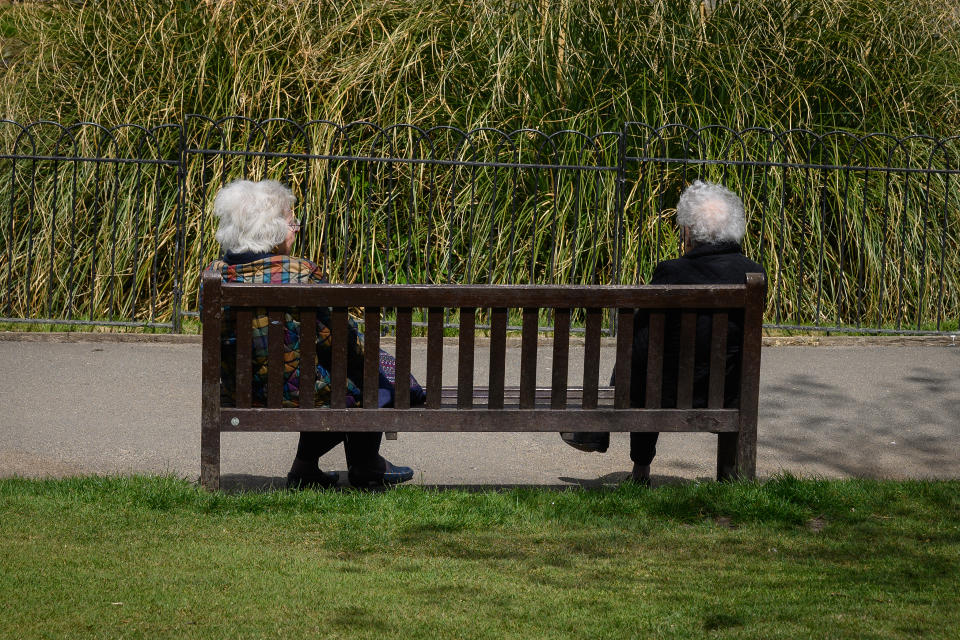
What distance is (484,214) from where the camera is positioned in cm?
998

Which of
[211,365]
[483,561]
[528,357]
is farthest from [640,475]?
[211,365]

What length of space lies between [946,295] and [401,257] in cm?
464

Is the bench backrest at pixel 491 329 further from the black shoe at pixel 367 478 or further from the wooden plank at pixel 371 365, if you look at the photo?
the black shoe at pixel 367 478

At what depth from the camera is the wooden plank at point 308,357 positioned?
467cm

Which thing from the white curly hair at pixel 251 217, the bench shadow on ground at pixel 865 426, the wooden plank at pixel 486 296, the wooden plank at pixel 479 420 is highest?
the white curly hair at pixel 251 217

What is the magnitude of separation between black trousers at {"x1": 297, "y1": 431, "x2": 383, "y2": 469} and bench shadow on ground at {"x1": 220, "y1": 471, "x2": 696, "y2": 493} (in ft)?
0.46

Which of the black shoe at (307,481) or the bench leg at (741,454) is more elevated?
the bench leg at (741,454)

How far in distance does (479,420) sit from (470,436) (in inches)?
56.9

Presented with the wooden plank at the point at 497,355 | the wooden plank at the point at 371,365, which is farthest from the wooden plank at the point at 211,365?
the wooden plank at the point at 497,355

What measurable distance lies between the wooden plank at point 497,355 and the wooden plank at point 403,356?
325mm

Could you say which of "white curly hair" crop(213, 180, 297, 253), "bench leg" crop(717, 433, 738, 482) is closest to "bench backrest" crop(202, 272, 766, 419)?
"bench leg" crop(717, 433, 738, 482)

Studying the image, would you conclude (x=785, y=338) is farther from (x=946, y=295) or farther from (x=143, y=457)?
(x=143, y=457)

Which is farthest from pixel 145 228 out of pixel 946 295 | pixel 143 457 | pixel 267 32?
pixel 946 295

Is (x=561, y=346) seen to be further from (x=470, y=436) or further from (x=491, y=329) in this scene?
(x=470, y=436)
